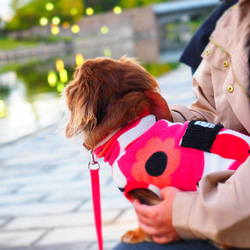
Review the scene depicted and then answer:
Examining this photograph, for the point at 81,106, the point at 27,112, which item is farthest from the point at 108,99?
the point at 27,112

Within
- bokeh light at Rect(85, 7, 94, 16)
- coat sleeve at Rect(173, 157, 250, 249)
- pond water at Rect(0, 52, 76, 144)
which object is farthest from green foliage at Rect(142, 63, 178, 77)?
Answer: bokeh light at Rect(85, 7, 94, 16)

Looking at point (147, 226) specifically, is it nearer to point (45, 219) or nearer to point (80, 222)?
point (80, 222)

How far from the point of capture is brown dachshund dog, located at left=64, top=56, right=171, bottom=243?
1.92m

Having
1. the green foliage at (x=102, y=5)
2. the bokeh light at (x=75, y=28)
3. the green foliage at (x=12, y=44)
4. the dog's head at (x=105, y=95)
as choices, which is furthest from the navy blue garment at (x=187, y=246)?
the green foliage at (x=102, y=5)

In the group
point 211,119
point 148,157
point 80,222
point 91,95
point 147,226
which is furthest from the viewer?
point 80,222

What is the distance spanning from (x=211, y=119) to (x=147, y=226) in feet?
2.72

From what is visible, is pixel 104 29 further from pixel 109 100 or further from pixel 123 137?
pixel 123 137

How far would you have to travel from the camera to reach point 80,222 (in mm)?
3814

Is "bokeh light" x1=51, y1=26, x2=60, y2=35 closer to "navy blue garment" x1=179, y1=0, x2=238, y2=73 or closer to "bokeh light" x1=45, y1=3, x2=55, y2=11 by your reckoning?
"bokeh light" x1=45, y1=3, x2=55, y2=11

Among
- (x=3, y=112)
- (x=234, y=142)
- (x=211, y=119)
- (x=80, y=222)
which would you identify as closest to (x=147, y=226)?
(x=234, y=142)

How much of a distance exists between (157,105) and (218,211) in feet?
2.46

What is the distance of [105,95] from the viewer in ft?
6.48

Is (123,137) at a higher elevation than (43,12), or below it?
higher

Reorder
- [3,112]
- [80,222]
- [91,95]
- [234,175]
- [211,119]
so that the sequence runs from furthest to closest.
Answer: [3,112] → [80,222] → [211,119] → [91,95] → [234,175]
